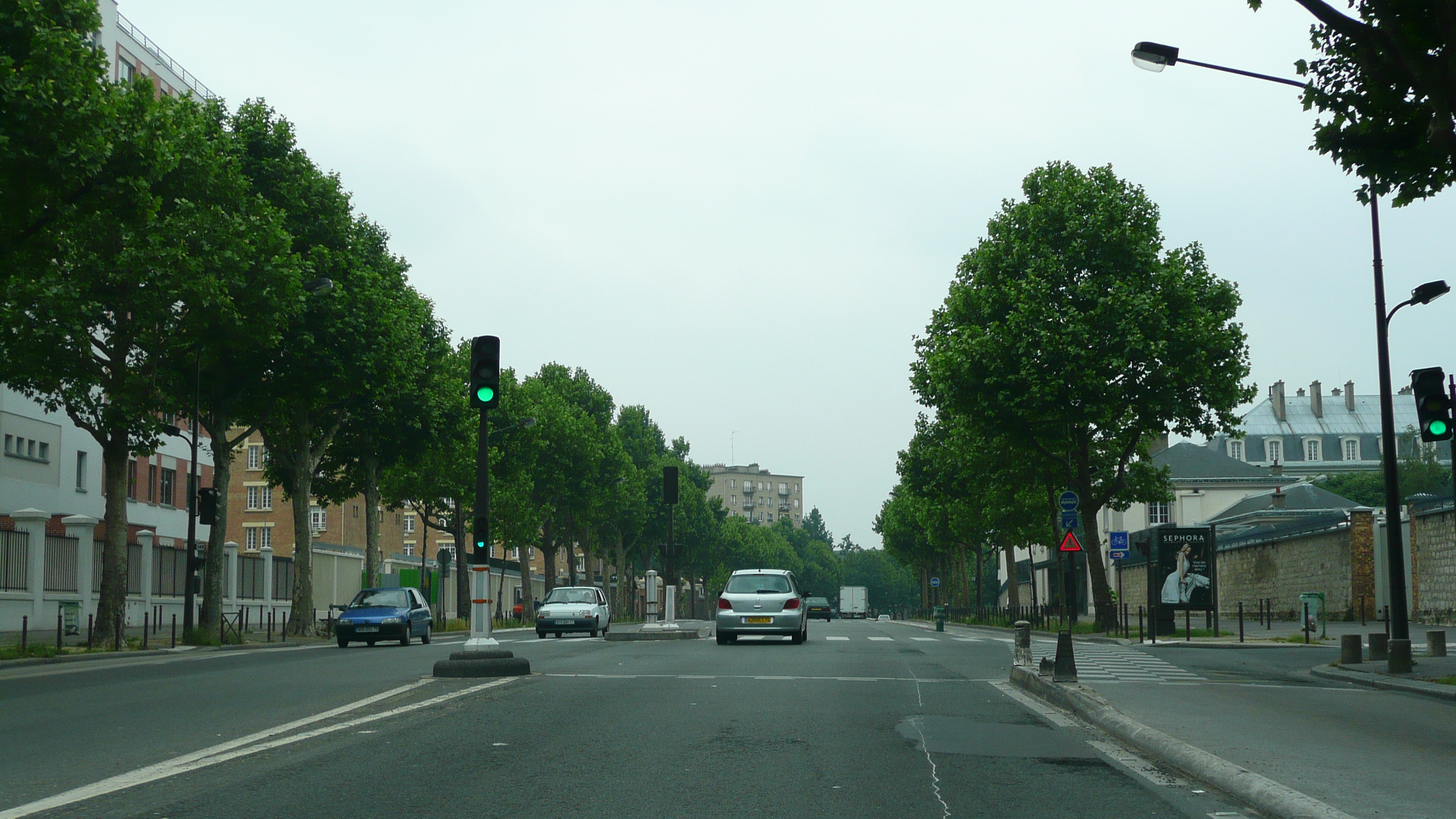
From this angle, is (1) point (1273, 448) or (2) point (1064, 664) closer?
(2) point (1064, 664)

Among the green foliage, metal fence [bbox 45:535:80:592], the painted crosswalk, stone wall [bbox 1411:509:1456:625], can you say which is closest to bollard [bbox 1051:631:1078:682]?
the painted crosswalk

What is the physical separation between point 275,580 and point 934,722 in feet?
163

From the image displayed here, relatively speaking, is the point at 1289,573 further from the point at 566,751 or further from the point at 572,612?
the point at 566,751

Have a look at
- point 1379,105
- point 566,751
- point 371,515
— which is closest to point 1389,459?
point 1379,105

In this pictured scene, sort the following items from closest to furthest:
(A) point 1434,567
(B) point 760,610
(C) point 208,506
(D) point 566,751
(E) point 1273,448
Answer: (D) point 566,751, (B) point 760,610, (C) point 208,506, (A) point 1434,567, (E) point 1273,448

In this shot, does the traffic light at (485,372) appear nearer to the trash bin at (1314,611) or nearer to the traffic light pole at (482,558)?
the traffic light pole at (482,558)

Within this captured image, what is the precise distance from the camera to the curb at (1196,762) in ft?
21.9

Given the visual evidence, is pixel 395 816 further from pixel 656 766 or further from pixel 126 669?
pixel 126 669

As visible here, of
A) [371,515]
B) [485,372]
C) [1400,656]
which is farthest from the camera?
[371,515]

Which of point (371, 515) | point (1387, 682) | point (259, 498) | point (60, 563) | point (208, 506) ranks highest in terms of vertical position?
point (259, 498)

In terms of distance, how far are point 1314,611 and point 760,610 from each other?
58.6 ft

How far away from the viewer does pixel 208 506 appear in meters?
30.8

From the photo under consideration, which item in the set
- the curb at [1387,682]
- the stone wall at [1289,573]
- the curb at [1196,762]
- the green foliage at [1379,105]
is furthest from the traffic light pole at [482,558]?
the stone wall at [1289,573]

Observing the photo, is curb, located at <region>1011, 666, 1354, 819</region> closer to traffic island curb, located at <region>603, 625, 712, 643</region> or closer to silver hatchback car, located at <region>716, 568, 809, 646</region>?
silver hatchback car, located at <region>716, 568, 809, 646</region>
